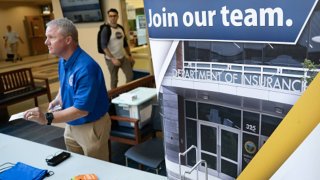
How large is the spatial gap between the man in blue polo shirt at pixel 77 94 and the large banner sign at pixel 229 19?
1.20m

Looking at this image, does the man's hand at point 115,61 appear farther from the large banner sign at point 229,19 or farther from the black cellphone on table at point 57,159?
the large banner sign at point 229,19

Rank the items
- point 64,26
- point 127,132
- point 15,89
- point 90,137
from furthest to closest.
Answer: point 15,89, point 127,132, point 90,137, point 64,26

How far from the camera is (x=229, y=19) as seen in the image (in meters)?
0.59

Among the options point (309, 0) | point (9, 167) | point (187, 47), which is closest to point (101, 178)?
point (9, 167)

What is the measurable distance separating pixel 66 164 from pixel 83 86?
0.47 metres

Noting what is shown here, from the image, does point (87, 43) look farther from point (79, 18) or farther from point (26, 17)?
point (26, 17)

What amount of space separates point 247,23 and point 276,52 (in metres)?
0.08

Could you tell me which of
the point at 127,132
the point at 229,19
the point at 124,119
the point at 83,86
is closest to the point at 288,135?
the point at 229,19

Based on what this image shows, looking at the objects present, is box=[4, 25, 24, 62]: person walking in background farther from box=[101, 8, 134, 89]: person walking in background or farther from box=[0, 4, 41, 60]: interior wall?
box=[101, 8, 134, 89]: person walking in background

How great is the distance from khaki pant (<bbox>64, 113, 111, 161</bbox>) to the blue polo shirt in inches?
2.4

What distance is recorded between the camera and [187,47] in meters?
0.65

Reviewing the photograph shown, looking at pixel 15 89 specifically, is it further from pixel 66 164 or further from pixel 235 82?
pixel 235 82

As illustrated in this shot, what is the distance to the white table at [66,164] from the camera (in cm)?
→ 158

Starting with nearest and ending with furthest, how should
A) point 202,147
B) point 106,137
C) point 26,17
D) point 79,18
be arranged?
1. point 202,147
2. point 106,137
3. point 79,18
4. point 26,17
